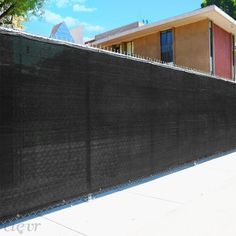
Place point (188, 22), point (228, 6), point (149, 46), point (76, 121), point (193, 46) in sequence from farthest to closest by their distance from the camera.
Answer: point (228, 6), point (149, 46), point (188, 22), point (193, 46), point (76, 121)

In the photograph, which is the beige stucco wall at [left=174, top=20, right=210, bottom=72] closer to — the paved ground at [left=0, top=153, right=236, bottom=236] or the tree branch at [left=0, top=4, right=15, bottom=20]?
the tree branch at [left=0, top=4, right=15, bottom=20]

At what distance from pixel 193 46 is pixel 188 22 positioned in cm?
152

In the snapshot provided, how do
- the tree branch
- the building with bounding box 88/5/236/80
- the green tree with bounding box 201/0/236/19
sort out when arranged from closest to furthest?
the building with bounding box 88/5/236/80, the tree branch, the green tree with bounding box 201/0/236/19

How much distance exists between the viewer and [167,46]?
920 inches

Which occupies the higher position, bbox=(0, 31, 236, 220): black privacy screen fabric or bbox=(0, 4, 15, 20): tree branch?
bbox=(0, 4, 15, 20): tree branch

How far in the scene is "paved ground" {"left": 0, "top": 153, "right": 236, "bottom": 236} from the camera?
4367mm

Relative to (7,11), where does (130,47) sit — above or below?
below

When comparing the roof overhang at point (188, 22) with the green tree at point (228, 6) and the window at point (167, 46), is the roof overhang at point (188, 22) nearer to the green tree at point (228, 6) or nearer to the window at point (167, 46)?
the window at point (167, 46)

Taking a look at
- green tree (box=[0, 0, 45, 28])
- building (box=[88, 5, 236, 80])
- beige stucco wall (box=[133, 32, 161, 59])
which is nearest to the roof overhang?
building (box=[88, 5, 236, 80])

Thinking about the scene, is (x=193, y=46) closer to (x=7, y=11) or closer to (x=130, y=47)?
(x=130, y=47)

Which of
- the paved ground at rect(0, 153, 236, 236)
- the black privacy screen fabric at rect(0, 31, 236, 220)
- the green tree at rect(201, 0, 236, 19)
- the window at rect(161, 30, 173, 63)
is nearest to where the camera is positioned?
the paved ground at rect(0, 153, 236, 236)

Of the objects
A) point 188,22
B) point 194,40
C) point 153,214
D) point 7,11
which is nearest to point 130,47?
point 188,22

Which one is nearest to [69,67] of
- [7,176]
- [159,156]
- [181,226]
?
[7,176]

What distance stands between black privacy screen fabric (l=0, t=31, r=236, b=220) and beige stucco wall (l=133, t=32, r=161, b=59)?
1559 centimetres
